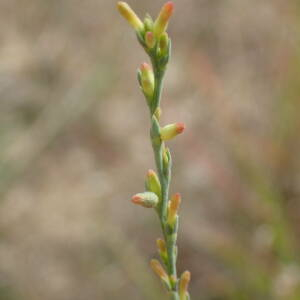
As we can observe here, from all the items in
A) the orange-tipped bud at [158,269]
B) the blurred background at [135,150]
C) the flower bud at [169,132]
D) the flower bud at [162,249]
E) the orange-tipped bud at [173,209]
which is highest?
the flower bud at [169,132]

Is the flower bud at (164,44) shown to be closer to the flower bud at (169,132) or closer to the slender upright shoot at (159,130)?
the slender upright shoot at (159,130)

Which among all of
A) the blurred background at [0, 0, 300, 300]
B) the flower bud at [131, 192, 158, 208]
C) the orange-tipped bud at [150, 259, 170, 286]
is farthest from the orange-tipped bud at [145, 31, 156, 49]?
the blurred background at [0, 0, 300, 300]

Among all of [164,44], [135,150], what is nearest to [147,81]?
[164,44]

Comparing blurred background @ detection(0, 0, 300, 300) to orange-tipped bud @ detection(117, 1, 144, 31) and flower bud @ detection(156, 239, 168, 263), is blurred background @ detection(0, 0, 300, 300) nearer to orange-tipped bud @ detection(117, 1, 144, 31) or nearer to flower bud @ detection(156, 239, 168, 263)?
flower bud @ detection(156, 239, 168, 263)

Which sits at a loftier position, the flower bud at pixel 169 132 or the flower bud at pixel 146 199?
the flower bud at pixel 169 132

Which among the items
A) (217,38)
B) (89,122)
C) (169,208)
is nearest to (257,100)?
(217,38)

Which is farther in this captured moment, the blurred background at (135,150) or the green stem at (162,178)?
the blurred background at (135,150)

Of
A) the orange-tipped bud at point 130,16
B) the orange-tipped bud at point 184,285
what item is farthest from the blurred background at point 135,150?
the orange-tipped bud at point 130,16
